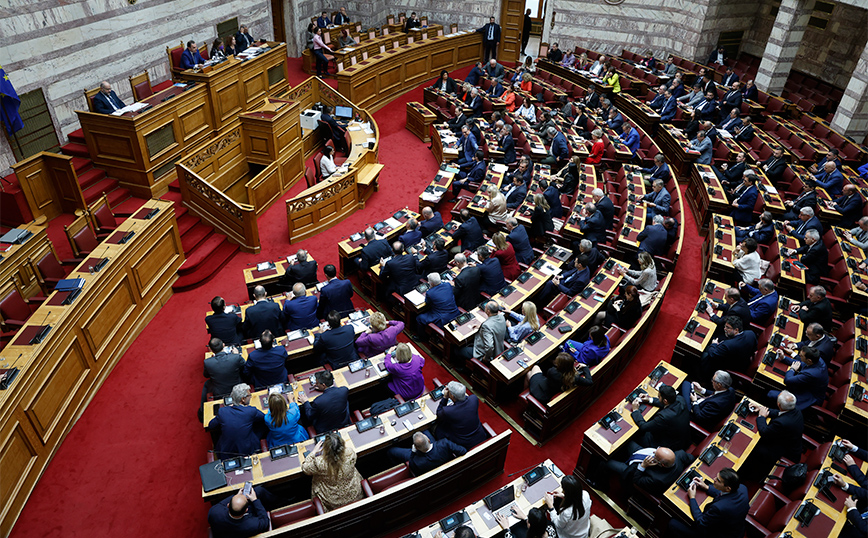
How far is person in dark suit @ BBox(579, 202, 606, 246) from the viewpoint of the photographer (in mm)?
9922

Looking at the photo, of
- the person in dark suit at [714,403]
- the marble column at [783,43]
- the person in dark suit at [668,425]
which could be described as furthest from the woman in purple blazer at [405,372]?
the marble column at [783,43]

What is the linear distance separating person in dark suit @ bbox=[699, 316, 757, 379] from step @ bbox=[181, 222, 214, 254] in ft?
29.7

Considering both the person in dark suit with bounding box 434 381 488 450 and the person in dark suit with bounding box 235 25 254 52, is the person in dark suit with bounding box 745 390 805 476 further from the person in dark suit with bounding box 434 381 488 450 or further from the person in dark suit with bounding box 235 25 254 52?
the person in dark suit with bounding box 235 25 254 52

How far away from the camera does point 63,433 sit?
7066mm

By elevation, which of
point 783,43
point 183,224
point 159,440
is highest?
point 783,43

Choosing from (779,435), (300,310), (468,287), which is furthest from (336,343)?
(779,435)

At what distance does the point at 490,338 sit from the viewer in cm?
752

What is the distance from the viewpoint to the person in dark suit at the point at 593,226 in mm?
9922

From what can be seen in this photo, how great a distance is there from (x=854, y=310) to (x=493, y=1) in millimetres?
17742

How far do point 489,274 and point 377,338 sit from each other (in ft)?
7.61

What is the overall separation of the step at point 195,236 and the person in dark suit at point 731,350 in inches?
357

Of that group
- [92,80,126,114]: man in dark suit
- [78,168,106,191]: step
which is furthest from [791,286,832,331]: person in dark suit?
[78,168,106,191]: step

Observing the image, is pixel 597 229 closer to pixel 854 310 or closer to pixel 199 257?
pixel 854 310

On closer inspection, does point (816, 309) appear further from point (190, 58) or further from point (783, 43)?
point (190, 58)
